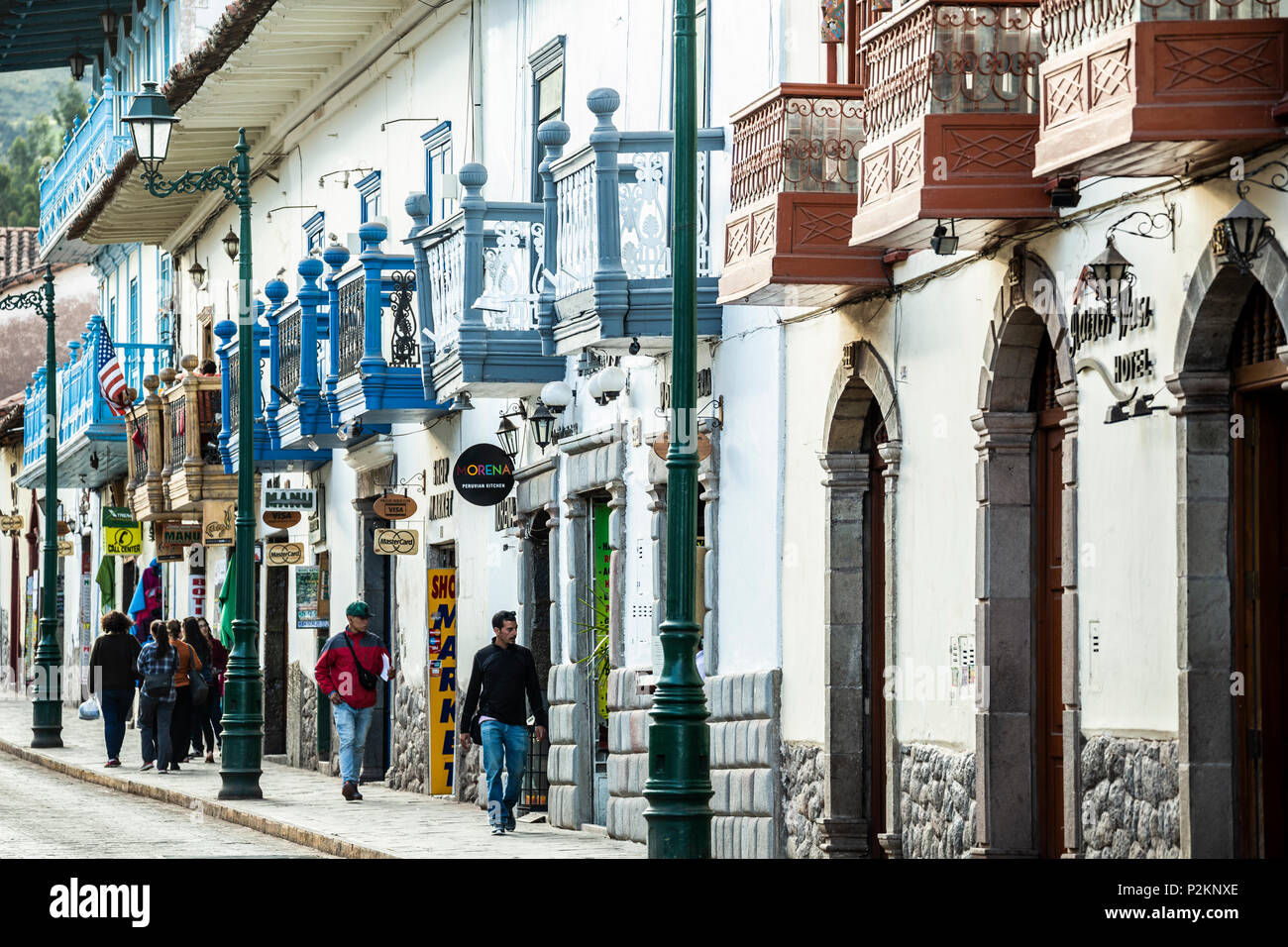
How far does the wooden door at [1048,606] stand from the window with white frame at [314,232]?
18.0 m

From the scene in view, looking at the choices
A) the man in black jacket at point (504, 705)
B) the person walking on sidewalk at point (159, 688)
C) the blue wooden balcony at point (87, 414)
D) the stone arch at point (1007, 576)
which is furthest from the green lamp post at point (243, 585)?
the blue wooden balcony at point (87, 414)

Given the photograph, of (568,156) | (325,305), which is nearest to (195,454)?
(325,305)

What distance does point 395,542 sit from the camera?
25688 millimetres

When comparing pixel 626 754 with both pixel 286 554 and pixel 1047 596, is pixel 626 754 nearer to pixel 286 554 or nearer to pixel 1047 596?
pixel 1047 596

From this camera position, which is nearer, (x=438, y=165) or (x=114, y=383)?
(x=438, y=165)

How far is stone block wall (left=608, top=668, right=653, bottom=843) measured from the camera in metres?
19.4

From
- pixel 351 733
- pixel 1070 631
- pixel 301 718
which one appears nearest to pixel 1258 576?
pixel 1070 631

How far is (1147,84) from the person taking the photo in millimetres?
10992

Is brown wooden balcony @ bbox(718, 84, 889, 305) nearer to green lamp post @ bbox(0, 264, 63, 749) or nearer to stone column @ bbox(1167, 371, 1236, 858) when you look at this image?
stone column @ bbox(1167, 371, 1236, 858)

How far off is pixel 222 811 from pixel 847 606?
29.5 feet

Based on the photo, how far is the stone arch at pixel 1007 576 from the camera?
45.8ft

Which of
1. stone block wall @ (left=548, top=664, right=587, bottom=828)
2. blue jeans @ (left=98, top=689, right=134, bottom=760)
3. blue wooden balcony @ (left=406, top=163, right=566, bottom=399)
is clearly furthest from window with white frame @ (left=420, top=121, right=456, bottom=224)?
blue jeans @ (left=98, top=689, right=134, bottom=760)

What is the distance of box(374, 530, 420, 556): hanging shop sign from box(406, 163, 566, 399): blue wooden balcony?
165 inches

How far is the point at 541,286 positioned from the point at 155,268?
2564cm
